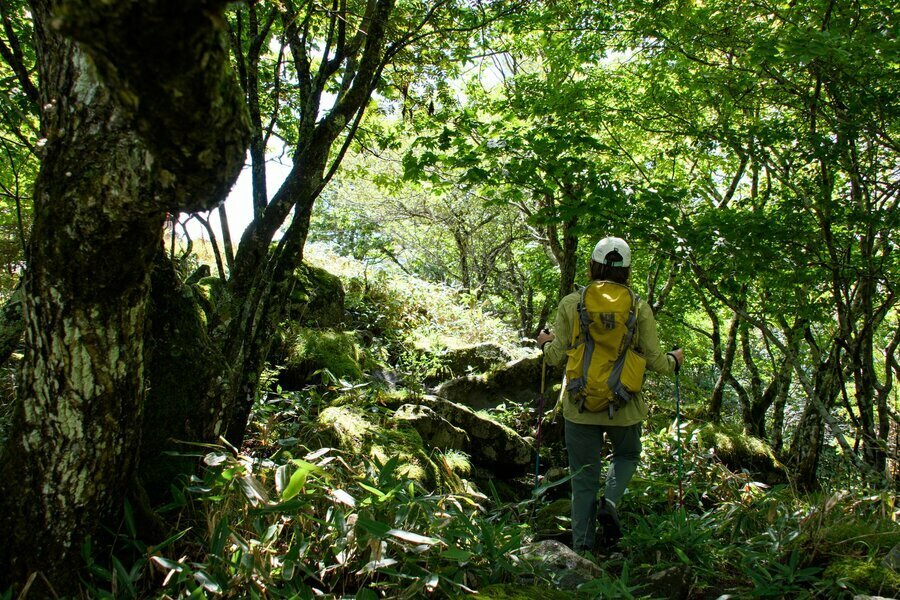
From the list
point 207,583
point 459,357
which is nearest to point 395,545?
point 207,583

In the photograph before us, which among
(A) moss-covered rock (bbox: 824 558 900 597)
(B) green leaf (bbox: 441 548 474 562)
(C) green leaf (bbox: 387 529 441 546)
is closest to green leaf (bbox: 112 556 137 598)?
(C) green leaf (bbox: 387 529 441 546)

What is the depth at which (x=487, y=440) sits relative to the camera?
6078 mm

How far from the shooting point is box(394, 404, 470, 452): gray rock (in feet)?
16.5

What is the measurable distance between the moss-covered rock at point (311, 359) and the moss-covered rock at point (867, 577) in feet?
14.7

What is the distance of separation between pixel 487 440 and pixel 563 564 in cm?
335

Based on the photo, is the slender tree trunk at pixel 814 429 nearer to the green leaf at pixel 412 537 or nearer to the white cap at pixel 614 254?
the white cap at pixel 614 254

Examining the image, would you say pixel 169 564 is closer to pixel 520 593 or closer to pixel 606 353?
pixel 520 593

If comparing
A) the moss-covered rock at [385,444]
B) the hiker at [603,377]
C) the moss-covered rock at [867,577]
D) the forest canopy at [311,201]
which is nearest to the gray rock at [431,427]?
the forest canopy at [311,201]

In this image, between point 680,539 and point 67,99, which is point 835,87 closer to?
point 680,539

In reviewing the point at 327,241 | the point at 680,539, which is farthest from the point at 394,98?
the point at 327,241

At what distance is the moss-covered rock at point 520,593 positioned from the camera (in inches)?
87.8

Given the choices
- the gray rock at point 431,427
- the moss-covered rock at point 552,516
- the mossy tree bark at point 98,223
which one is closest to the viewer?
the mossy tree bark at point 98,223

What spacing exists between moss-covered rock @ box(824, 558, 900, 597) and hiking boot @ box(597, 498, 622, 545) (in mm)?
1276

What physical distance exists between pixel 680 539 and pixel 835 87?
447 cm
